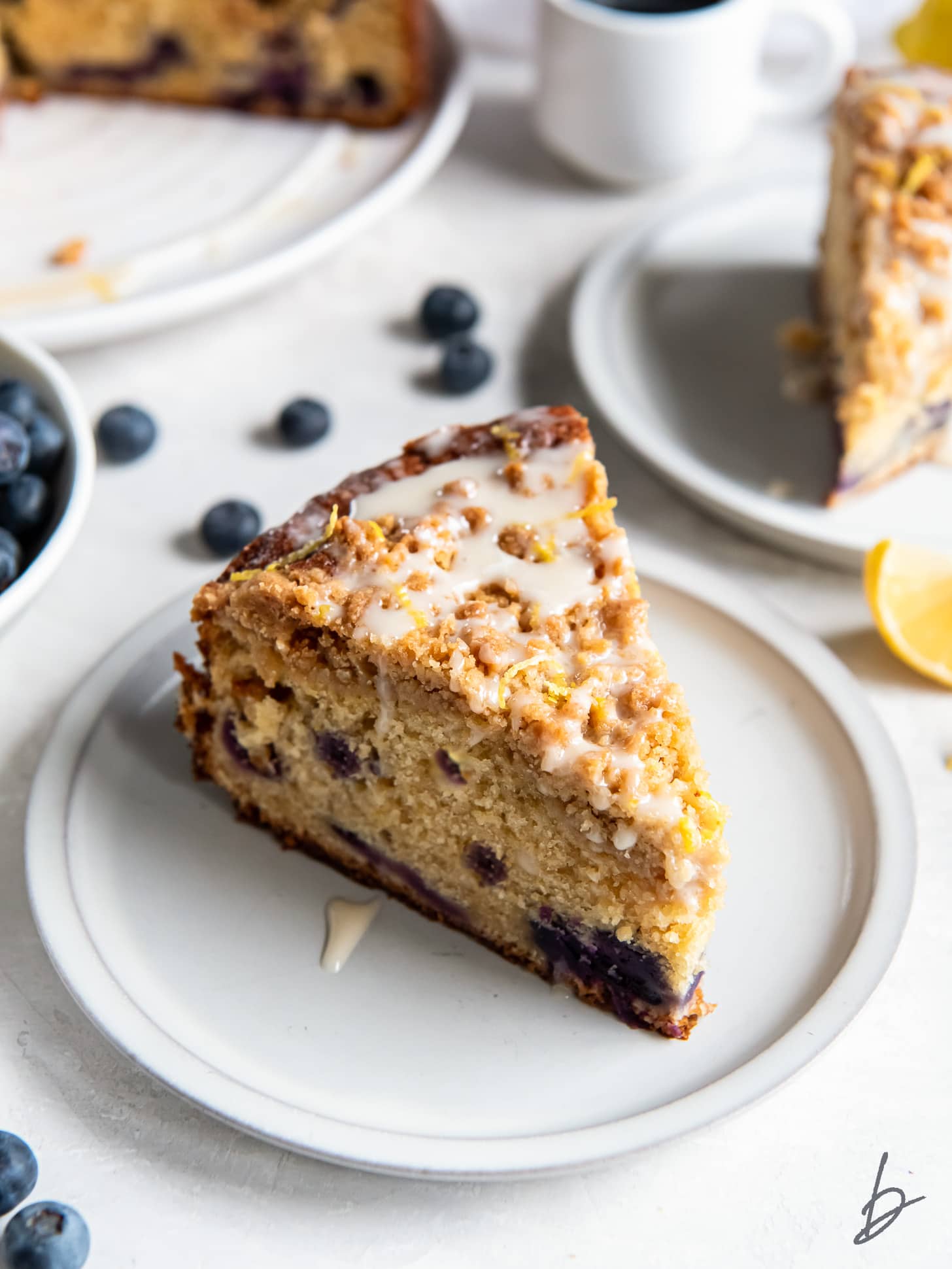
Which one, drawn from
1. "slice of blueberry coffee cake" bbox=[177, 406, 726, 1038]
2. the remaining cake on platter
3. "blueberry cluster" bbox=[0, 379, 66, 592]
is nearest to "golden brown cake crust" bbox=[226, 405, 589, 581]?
"slice of blueberry coffee cake" bbox=[177, 406, 726, 1038]

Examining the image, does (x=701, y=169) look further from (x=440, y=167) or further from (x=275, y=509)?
(x=275, y=509)

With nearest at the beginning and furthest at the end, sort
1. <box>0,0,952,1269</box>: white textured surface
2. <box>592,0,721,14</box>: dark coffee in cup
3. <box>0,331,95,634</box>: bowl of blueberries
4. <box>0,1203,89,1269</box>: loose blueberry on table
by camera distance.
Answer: <box>0,1203,89,1269</box>: loose blueberry on table < <box>0,0,952,1269</box>: white textured surface < <box>0,331,95,634</box>: bowl of blueberries < <box>592,0,721,14</box>: dark coffee in cup

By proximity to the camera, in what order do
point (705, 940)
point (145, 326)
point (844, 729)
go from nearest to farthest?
point (705, 940) → point (844, 729) → point (145, 326)

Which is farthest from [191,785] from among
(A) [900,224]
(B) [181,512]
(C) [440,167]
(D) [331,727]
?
(C) [440,167]

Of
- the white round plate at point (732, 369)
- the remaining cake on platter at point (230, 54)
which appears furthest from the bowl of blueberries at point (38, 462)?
the remaining cake on platter at point (230, 54)

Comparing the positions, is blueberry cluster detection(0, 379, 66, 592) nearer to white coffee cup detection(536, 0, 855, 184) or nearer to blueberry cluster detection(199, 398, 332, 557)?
blueberry cluster detection(199, 398, 332, 557)

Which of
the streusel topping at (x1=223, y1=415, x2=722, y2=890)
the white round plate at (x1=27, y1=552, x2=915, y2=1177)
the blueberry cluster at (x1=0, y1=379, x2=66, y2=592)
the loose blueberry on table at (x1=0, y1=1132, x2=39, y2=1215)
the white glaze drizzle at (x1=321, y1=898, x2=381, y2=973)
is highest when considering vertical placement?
the streusel topping at (x1=223, y1=415, x2=722, y2=890)

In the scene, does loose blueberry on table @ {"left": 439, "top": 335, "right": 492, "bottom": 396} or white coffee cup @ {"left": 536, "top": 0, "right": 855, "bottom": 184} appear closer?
loose blueberry on table @ {"left": 439, "top": 335, "right": 492, "bottom": 396}
